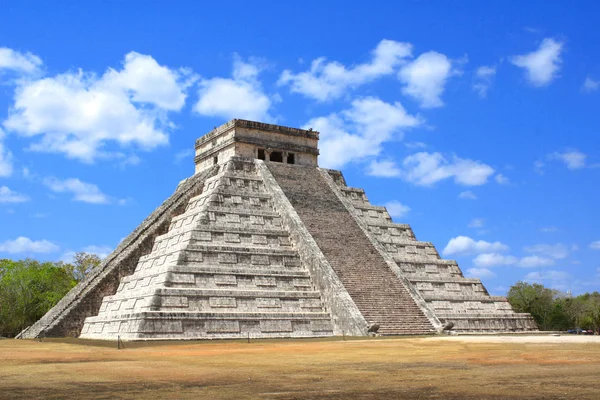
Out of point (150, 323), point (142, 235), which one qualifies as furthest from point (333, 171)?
point (150, 323)

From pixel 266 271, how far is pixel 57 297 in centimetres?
1747

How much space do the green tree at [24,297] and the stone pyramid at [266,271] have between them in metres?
10.7

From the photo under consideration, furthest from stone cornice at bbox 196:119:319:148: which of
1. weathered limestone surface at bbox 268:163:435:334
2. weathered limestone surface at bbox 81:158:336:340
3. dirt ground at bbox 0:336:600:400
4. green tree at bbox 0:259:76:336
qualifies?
dirt ground at bbox 0:336:600:400

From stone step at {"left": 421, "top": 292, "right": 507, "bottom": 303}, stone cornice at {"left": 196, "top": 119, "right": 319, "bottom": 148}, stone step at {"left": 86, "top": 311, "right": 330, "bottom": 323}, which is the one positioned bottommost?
stone step at {"left": 86, "top": 311, "right": 330, "bottom": 323}

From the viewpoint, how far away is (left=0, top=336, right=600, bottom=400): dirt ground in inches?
301

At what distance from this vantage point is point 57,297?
123ft

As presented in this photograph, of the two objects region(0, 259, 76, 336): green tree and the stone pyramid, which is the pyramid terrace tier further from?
region(0, 259, 76, 336): green tree

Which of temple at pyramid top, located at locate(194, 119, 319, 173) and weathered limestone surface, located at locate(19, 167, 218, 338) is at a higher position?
temple at pyramid top, located at locate(194, 119, 319, 173)

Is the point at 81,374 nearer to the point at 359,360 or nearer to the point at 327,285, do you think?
the point at 359,360

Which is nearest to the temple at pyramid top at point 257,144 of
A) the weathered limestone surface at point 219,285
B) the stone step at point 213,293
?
the weathered limestone surface at point 219,285

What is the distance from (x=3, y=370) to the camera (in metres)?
11.0

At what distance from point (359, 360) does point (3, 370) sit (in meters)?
6.17

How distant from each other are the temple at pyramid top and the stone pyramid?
0.08 metres

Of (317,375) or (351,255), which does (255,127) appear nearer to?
(351,255)
